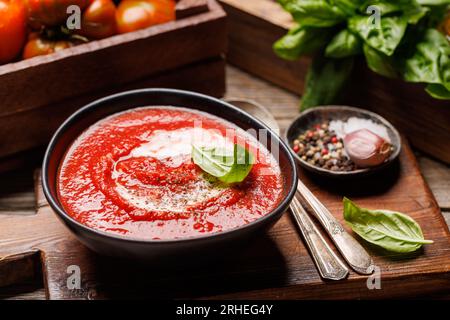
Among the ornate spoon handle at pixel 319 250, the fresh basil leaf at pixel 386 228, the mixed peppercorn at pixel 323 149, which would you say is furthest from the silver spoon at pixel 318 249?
the mixed peppercorn at pixel 323 149

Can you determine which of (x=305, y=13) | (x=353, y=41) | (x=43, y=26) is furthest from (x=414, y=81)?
(x=43, y=26)

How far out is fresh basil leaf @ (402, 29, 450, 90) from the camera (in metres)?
2.20

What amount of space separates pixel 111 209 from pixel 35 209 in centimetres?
47

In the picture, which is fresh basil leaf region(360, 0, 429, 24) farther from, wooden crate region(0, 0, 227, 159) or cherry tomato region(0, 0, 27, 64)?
cherry tomato region(0, 0, 27, 64)

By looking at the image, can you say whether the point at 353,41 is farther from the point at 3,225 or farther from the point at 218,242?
the point at 3,225

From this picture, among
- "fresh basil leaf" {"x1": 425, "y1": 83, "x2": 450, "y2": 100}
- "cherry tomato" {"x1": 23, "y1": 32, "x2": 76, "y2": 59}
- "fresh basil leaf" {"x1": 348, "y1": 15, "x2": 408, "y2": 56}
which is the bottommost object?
"fresh basil leaf" {"x1": 425, "y1": 83, "x2": 450, "y2": 100}

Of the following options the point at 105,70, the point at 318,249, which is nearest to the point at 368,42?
the point at 318,249

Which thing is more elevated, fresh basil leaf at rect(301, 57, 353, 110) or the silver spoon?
fresh basil leaf at rect(301, 57, 353, 110)

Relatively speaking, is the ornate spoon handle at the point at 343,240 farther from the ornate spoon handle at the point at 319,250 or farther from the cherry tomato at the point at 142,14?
the cherry tomato at the point at 142,14

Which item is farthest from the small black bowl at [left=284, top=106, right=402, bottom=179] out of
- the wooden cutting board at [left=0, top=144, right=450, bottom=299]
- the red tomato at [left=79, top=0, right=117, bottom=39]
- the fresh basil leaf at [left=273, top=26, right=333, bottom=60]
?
the red tomato at [left=79, top=0, right=117, bottom=39]

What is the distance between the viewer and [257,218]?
69.2 inches

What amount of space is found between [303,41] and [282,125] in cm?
34

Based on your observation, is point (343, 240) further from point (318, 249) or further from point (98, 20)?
point (98, 20)

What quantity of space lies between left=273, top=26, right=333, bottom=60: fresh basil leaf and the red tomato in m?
0.65
